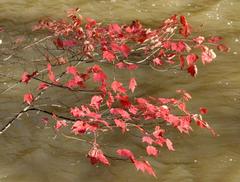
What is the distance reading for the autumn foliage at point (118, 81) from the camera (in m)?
4.76

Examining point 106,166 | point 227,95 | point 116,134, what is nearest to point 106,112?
point 116,134

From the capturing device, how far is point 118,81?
6176 mm

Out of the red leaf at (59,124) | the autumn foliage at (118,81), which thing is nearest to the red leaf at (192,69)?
the autumn foliage at (118,81)

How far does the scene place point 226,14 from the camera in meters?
8.13

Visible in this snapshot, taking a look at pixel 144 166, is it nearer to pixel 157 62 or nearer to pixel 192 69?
pixel 192 69

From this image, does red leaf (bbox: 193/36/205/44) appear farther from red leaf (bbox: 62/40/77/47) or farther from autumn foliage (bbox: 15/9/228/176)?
red leaf (bbox: 62/40/77/47)

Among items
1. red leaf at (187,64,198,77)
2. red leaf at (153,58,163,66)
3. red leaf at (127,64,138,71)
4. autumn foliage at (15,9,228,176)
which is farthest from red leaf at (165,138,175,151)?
red leaf at (153,58,163,66)

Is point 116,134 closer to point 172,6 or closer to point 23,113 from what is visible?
point 23,113

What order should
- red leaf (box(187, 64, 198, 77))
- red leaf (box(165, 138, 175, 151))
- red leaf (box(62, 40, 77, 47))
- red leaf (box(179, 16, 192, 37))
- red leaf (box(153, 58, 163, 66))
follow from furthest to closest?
red leaf (box(62, 40, 77, 47)) → red leaf (box(153, 58, 163, 66)) → red leaf (box(179, 16, 192, 37)) → red leaf (box(187, 64, 198, 77)) → red leaf (box(165, 138, 175, 151))

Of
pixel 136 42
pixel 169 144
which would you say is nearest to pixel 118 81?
pixel 136 42

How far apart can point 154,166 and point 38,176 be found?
1.11 metres

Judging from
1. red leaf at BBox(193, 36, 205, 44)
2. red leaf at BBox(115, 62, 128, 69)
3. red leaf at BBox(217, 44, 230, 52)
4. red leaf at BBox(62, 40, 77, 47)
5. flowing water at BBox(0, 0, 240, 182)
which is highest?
red leaf at BBox(193, 36, 205, 44)

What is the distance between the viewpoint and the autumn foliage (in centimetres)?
476

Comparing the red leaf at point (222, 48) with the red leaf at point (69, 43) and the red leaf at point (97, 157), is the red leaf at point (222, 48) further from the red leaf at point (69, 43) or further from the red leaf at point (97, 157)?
the red leaf at point (97, 157)
